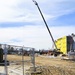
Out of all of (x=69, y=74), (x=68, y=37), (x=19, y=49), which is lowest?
(x=69, y=74)

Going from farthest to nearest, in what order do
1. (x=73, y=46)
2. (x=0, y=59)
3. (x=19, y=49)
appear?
(x=73, y=46) → (x=0, y=59) → (x=19, y=49)

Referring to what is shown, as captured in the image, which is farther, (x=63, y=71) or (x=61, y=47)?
(x=61, y=47)

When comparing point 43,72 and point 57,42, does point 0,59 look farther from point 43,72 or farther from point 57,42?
point 57,42

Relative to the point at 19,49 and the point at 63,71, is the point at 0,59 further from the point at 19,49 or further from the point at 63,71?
the point at 19,49

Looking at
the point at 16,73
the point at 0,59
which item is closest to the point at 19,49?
the point at 16,73

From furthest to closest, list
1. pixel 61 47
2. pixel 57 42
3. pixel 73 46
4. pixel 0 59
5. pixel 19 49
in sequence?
1. pixel 57 42
2. pixel 61 47
3. pixel 73 46
4. pixel 0 59
5. pixel 19 49

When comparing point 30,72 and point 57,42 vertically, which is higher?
point 57,42

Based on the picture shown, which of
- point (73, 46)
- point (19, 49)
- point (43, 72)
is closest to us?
point (19, 49)

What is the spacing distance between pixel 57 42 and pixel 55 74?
68.9 meters

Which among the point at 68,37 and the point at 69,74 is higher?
the point at 68,37

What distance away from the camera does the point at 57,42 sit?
91.4 metres

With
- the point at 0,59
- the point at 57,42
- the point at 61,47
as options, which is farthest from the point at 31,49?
the point at 57,42

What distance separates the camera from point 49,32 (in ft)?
291

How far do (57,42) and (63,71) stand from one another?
67812mm
